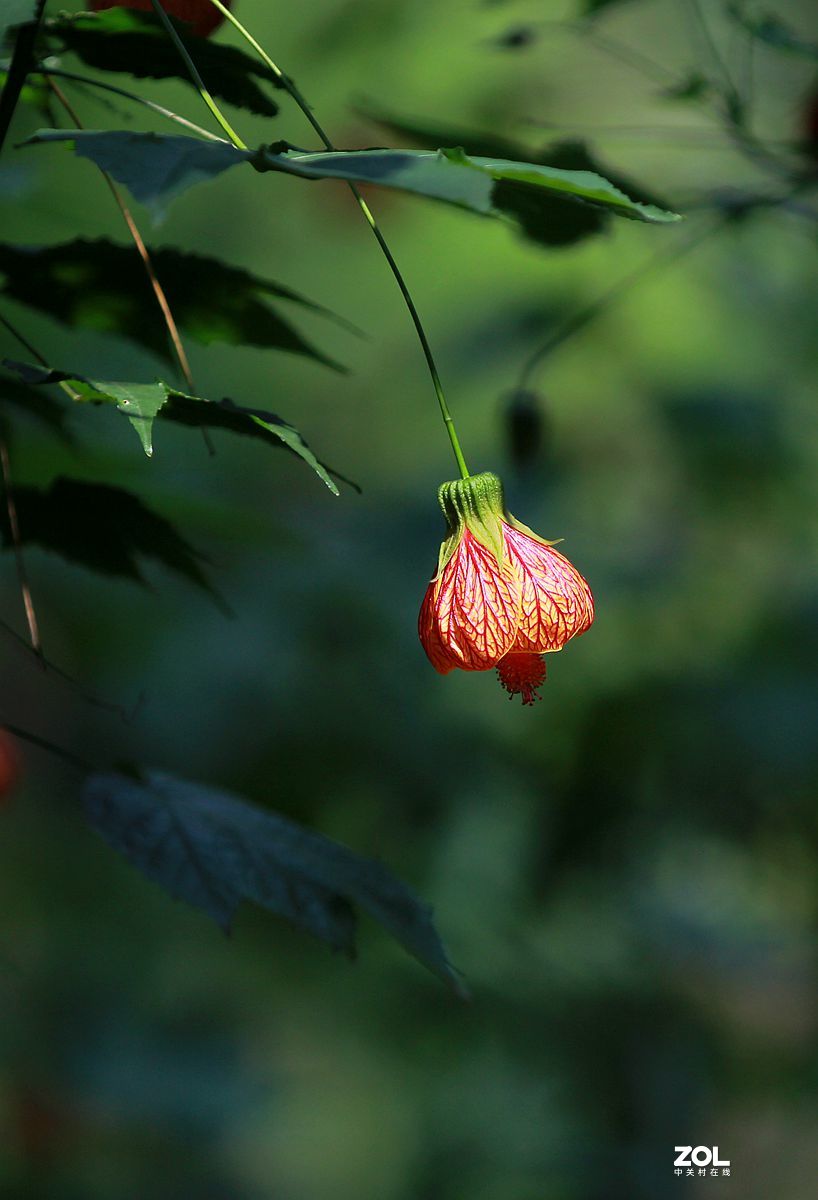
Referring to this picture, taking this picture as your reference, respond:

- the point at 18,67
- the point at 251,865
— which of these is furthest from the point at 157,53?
the point at 251,865

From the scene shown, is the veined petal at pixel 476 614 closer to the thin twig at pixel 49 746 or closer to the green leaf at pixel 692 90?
the thin twig at pixel 49 746

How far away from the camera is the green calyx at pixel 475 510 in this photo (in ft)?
1.97

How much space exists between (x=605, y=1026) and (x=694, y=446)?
905mm

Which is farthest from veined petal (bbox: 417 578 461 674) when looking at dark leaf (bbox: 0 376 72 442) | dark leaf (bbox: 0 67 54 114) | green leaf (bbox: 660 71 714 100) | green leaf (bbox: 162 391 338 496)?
green leaf (bbox: 660 71 714 100)

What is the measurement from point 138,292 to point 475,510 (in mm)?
217

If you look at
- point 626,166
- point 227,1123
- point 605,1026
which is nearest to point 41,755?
point 227,1123

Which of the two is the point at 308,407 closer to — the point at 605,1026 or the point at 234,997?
the point at 234,997

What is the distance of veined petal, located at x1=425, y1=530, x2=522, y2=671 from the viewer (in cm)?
55

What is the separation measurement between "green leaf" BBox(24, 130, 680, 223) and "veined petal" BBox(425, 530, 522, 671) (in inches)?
8.6

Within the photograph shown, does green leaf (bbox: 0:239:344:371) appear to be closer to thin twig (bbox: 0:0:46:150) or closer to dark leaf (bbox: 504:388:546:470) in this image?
thin twig (bbox: 0:0:46:150)

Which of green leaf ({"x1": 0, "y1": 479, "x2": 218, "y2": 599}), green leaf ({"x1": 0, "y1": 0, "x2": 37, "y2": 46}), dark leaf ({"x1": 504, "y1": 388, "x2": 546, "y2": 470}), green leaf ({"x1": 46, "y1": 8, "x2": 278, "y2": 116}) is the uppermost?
dark leaf ({"x1": 504, "y1": 388, "x2": 546, "y2": 470})

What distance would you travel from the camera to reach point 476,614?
0.56 m

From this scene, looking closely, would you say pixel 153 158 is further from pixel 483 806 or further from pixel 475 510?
pixel 483 806

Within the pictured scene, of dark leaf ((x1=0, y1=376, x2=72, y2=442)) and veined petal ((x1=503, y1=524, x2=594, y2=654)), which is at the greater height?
dark leaf ((x1=0, y1=376, x2=72, y2=442))
